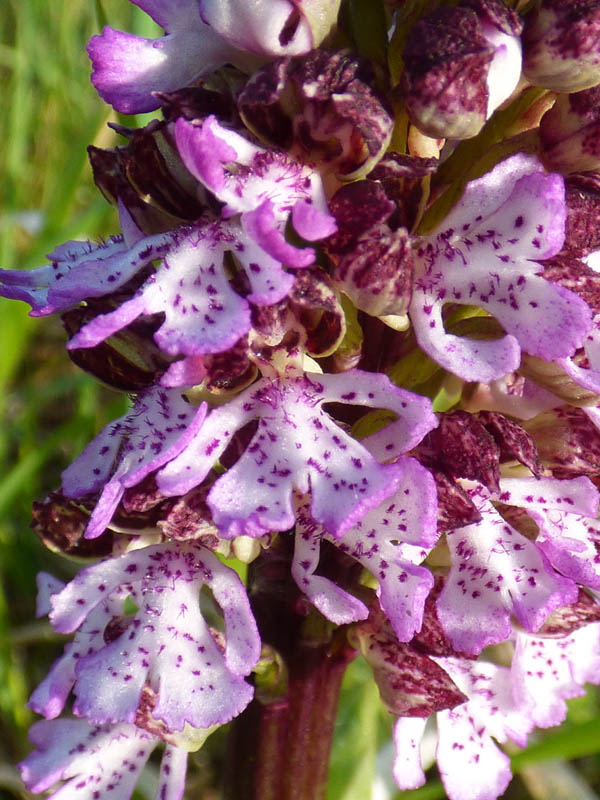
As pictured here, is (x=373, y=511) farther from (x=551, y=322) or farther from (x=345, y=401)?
(x=551, y=322)

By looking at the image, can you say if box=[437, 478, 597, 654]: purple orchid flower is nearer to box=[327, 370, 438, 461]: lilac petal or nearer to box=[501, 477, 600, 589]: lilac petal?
box=[501, 477, 600, 589]: lilac petal

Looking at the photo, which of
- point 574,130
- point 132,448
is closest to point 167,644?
point 132,448

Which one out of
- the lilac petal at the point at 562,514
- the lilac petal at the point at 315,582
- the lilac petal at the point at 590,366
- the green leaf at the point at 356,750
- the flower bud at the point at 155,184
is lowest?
the green leaf at the point at 356,750

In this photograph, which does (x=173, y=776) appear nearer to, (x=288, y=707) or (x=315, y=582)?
(x=288, y=707)

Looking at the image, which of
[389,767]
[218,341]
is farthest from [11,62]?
[218,341]

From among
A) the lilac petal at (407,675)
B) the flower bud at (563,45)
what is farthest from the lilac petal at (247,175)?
the lilac petal at (407,675)

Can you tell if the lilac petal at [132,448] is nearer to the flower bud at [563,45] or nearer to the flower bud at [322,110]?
the flower bud at [322,110]
